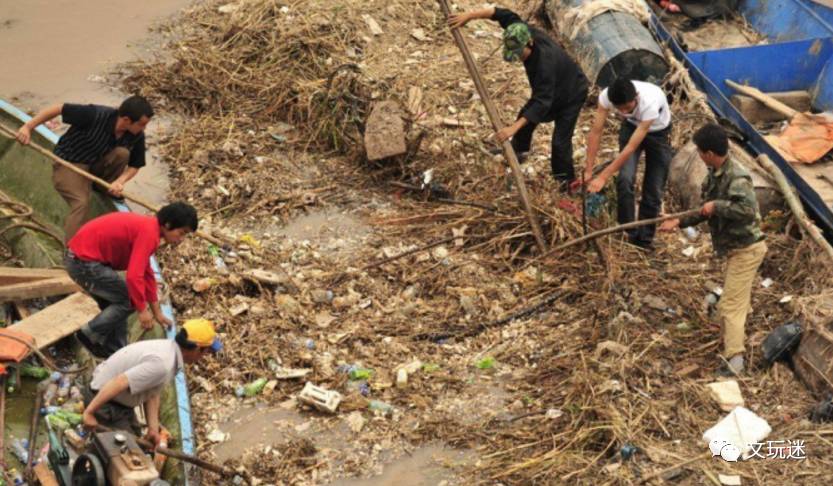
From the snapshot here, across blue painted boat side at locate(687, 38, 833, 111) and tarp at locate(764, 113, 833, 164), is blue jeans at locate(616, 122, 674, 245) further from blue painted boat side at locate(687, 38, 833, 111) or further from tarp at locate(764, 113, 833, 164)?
blue painted boat side at locate(687, 38, 833, 111)

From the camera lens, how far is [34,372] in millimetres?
5871

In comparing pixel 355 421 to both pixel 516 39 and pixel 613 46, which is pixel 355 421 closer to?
pixel 516 39

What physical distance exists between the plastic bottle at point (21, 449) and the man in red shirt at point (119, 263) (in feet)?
2.16

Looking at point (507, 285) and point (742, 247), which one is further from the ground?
point (742, 247)

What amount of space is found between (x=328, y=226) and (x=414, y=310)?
134cm

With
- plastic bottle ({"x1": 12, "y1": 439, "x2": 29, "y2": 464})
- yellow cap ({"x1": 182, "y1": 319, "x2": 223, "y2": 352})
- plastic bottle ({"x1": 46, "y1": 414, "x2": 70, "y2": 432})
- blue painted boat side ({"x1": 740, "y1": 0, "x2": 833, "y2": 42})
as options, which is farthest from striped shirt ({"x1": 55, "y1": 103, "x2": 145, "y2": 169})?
blue painted boat side ({"x1": 740, "y1": 0, "x2": 833, "y2": 42})

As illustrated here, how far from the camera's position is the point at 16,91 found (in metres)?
9.55

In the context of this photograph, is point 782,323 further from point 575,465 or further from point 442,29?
point 442,29

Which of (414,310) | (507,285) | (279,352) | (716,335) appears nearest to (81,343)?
(279,352)

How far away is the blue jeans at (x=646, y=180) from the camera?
682cm

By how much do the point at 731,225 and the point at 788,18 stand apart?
16.2ft

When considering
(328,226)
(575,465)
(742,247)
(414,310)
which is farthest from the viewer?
(328,226)

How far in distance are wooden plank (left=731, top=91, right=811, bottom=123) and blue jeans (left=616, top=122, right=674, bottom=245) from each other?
7.52ft

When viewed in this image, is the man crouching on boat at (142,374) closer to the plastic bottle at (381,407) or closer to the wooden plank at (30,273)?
the plastic bottle at (381,407)
